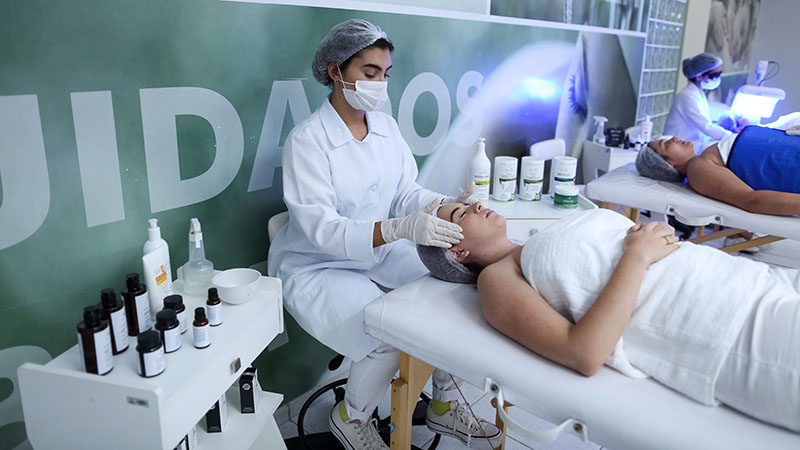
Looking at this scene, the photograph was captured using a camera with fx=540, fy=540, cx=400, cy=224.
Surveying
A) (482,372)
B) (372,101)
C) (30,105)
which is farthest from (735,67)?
(30,105)

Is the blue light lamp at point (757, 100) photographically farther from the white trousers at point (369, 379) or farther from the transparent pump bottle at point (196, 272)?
the transparent pump bottle at point (196, 272)

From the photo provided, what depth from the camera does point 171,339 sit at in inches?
45.7

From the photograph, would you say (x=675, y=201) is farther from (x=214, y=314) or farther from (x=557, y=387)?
(x=214, y=314)

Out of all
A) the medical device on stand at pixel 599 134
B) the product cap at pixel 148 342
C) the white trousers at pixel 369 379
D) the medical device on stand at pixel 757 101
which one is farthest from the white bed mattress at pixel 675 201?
the product cap at pixel 148 342

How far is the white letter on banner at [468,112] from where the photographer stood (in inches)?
103

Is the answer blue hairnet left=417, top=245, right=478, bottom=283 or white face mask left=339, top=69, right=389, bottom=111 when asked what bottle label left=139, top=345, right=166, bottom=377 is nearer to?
blue hairnet left=417, top=245, right=478, bottom=283

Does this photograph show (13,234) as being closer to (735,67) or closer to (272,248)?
(272,248)

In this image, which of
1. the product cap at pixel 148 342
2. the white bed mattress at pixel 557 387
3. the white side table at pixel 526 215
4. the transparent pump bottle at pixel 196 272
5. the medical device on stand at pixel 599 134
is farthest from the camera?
the medical device on stand at pixel 599 134

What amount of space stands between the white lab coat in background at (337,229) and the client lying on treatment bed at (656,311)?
42cm

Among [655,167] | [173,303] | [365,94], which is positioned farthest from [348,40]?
[655,167]

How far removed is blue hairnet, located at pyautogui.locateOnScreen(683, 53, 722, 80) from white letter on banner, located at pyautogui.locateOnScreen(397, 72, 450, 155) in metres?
2.37

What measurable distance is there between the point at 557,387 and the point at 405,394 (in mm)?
496

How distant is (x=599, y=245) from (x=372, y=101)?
0.84 meters

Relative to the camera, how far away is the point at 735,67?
629cm
